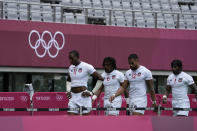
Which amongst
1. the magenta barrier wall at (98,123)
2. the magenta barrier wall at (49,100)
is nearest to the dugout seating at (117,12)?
the magenta barrier wall at (49,100)

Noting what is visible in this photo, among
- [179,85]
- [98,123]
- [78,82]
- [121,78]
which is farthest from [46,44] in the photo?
Result: [98,123]

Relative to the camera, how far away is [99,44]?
62.6ft

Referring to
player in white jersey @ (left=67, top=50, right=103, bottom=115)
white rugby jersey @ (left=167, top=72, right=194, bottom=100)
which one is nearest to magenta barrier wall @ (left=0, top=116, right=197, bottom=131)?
white rugby jersey @ (left=167, top=72, right=194, bottom=100)

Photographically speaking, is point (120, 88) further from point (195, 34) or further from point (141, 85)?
point (195, 34)

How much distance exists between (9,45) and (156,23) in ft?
19.6

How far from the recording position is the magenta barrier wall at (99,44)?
17.4m

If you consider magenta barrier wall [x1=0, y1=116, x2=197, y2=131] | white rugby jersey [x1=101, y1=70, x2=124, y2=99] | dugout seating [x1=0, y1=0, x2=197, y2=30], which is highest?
dugout seating [x1=0, y1=0, x2=197, y2=30]

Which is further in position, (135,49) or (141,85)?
(135,49)

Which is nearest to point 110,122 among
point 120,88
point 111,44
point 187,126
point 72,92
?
point 187,126

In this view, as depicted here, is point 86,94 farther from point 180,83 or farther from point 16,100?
point 16,100

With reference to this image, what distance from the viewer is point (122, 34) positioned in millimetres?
19516

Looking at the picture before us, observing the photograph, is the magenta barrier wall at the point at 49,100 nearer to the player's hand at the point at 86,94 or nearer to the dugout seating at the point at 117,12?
the player's hand at the point at 86,94

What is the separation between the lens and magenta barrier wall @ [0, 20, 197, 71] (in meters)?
17.4

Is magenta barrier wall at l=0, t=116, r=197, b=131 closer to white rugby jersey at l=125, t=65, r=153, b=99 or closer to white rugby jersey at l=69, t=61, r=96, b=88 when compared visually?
white rugby jersey at l=125, t=65, r=153, b=99
